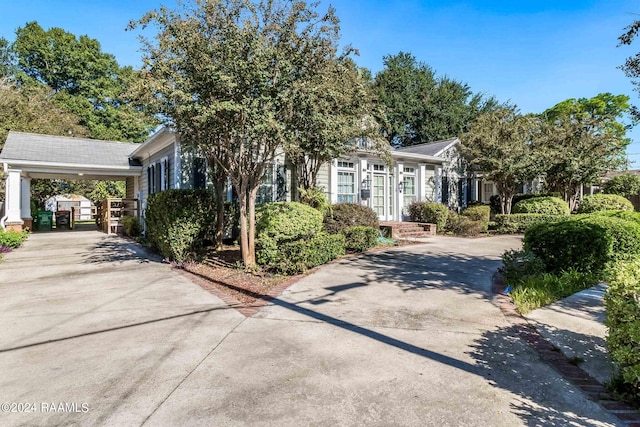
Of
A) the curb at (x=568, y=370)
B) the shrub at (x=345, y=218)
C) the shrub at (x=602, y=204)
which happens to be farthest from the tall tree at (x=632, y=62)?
the shrub at (x=602, y=204)

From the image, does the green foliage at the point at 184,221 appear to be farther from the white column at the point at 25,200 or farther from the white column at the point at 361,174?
the white column at the point at 25,200

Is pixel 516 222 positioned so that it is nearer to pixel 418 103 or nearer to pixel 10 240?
pixel 10 240

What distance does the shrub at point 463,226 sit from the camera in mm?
12688

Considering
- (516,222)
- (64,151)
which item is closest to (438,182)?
(516,222)

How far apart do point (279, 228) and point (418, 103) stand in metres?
26.1

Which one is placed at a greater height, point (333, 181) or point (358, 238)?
point (333, 181)

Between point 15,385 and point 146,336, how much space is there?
115 centimetres

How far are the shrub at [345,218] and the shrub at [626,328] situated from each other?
7.00 meters

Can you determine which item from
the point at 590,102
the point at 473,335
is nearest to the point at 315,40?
the point at 473,335

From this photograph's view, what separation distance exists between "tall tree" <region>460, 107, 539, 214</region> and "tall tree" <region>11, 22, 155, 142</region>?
28448 mm

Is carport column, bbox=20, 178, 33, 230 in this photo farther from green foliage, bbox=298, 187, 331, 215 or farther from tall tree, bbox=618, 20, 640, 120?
tall tree, bbox=618, 20, 640, 120

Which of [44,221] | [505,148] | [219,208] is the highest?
[505,148]

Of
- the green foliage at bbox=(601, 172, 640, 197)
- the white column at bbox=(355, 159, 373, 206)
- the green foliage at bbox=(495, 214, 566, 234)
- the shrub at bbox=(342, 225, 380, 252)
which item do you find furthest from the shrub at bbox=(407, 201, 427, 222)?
the green foliage at bbox=(601, 172, 640, 197)

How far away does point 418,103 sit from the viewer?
29422 millimetres
